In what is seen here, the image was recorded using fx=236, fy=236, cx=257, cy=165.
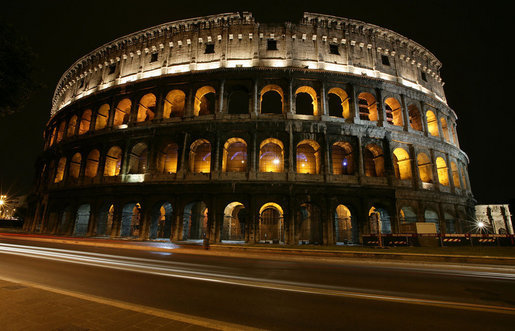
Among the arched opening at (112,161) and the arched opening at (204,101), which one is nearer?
the arched opening at (204,101)

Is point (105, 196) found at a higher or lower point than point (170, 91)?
lower

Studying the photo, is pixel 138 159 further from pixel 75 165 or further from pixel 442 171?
pixel 442 171

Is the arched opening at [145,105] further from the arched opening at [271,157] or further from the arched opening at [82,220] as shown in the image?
the arched opening at [271,157]

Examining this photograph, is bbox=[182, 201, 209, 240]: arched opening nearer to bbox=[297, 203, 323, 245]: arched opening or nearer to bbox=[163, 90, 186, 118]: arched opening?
bbox=[297, 203, 323, 245]: arched opening

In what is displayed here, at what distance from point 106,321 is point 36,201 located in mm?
33602

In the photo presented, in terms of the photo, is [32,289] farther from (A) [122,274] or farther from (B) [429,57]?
(B) [429,57]

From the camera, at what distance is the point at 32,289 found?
15.7ft

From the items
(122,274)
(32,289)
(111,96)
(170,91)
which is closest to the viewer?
(32,289)

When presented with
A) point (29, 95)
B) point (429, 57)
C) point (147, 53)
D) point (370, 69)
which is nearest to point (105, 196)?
point (29, 95)

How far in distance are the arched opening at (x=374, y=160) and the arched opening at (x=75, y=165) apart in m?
29.3

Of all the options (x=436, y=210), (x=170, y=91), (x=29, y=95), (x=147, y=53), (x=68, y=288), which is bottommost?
(x=68, y=288)

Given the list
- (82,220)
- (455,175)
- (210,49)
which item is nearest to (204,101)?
(210,49)

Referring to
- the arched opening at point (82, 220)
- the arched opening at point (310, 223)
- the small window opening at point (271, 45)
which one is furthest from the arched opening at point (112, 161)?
the arched opening at point (310, 223)

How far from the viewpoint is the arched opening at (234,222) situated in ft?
71.1
